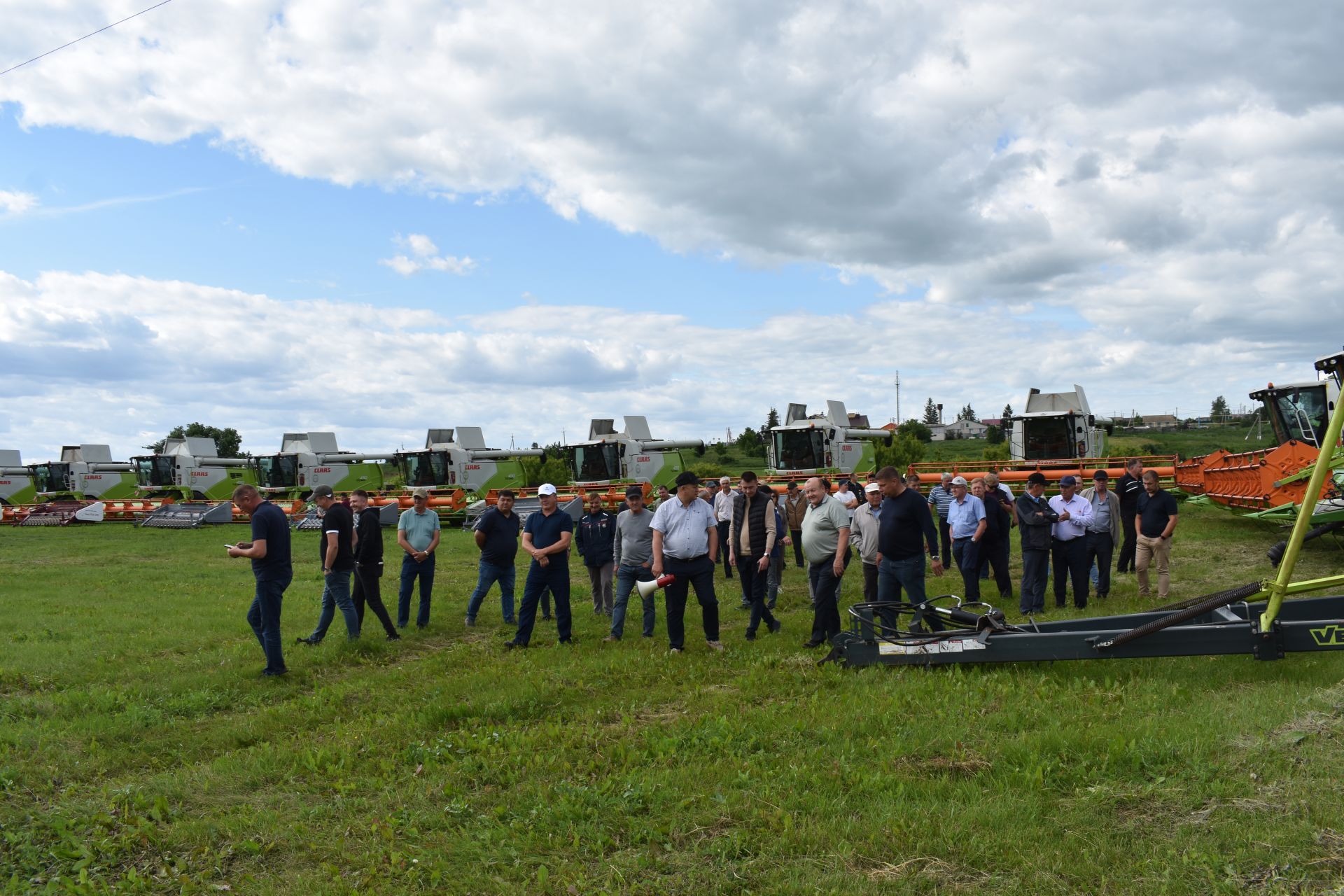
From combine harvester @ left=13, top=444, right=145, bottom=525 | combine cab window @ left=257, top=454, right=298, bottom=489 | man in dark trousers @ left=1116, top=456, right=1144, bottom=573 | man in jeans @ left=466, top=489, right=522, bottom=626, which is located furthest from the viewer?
combine harvester @ left=13, top=444, right=145, bottom=525

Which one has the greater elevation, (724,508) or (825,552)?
(724,508)

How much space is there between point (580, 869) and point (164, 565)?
1786cm

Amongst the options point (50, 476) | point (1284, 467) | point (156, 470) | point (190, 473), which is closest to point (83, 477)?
point (50, 476)

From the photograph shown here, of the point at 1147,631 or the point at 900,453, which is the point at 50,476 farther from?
the point at 1147,631

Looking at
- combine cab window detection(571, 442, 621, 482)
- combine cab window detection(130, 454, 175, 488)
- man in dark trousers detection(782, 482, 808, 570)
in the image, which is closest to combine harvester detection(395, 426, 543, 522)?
combine cab window detection(571, 442, 621, 482)

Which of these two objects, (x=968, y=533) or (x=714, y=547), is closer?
(x=714, y=547)

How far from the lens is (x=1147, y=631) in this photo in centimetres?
605

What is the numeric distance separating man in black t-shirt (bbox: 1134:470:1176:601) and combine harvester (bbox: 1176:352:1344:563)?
2563 millimetres

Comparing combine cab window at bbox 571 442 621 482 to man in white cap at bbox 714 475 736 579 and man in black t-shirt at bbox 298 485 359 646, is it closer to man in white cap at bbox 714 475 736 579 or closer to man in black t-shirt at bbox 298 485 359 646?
man in white cap at bbox 714 475 736 579

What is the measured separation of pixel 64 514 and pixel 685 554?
3493 centimetres

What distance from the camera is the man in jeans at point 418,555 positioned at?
1052cm

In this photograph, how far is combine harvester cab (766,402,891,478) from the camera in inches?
1210

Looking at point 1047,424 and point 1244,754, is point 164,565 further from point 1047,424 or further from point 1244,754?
point 1047,424

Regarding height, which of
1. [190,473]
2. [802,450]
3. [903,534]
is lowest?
[903,534]
